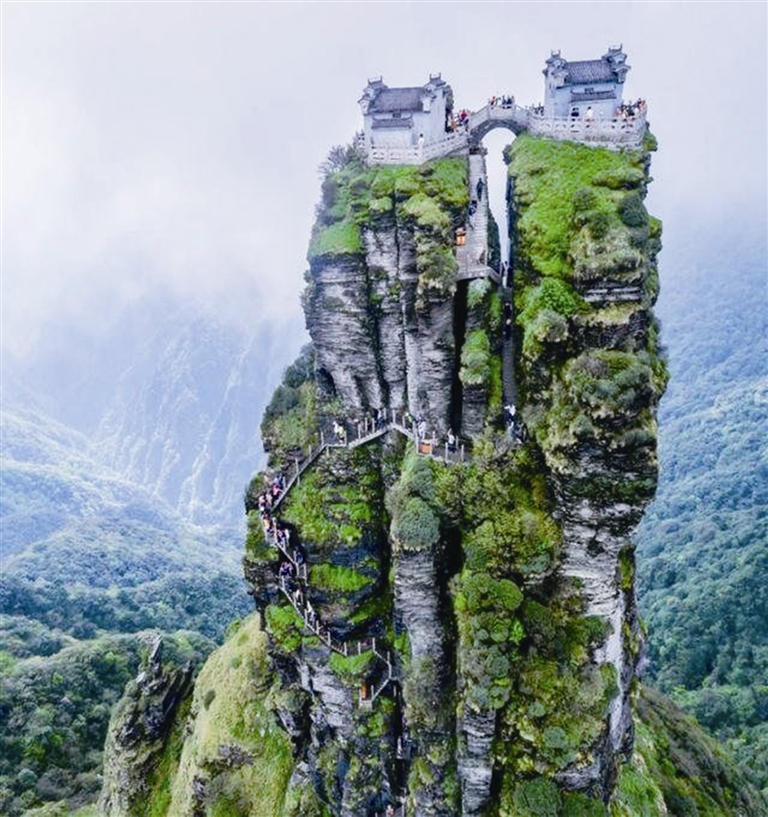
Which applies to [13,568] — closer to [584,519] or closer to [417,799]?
[417,799]

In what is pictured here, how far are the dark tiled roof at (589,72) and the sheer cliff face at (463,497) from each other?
405 cm

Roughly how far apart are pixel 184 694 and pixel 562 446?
4404 centimetres

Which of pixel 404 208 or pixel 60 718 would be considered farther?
pixel 60 718

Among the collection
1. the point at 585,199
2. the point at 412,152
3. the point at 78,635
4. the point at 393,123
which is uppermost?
the point at 393,123

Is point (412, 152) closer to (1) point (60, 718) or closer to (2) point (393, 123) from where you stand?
(2) point (393, 123)

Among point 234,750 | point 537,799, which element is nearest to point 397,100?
point 537,799

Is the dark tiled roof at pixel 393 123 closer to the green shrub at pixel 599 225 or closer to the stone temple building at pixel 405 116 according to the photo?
the stone temple building at pixel 405 116

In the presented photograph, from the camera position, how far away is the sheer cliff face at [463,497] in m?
34.8

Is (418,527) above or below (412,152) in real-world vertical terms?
below

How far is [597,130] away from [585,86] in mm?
3065

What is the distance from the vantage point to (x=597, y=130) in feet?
133

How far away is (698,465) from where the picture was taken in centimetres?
18300

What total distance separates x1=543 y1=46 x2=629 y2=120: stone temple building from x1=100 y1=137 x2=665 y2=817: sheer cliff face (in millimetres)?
2706

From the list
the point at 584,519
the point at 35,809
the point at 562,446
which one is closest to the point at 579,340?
the point at 562,446
